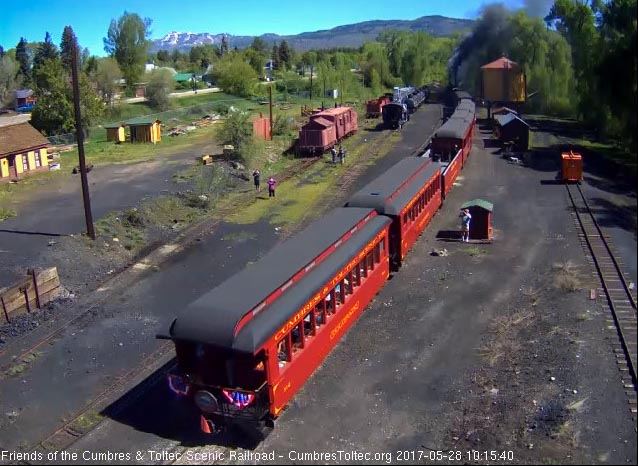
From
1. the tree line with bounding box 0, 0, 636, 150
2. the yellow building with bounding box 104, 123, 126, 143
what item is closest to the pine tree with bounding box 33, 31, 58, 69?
the tree line with bounding box 0, 0, 636, 150

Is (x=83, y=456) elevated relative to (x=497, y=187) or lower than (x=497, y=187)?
lower

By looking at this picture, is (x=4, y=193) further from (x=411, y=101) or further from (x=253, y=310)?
(x=411, y=101)

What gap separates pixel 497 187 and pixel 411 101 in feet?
109

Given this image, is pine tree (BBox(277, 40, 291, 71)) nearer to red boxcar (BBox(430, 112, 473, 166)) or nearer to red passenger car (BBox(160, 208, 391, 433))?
red boxcar (BBox(430, 112, 473, 166))

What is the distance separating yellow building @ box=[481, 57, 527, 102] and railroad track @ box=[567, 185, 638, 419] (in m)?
40.1

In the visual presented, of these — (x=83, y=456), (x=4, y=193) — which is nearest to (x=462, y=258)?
(x=83, y=456)

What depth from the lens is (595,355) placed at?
14352mm

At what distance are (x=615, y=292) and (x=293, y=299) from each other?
10.8 meters

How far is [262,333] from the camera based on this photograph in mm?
10812

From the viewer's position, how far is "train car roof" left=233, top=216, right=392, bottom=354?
1066cm

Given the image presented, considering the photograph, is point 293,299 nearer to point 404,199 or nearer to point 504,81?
point 404,199

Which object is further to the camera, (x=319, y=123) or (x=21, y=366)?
(x=319, y=123)

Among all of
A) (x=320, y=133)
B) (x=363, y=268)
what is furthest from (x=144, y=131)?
(x=363, y=268)

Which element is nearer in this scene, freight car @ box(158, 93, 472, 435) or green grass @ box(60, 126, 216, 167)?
freight car @ box(158, 93, 472, 435)
